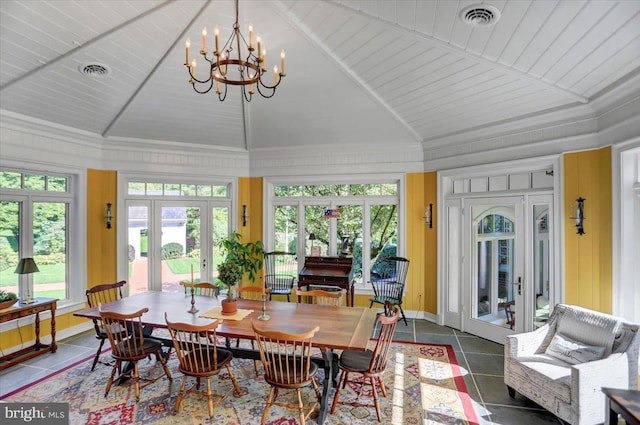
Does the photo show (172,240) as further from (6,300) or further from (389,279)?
(389,279)

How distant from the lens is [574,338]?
341 centimetres

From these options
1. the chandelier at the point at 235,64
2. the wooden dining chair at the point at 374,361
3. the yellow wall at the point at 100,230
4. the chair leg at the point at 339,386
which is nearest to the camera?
the chandelier at the point at 235,64

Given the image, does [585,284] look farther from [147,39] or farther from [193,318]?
[147,39]

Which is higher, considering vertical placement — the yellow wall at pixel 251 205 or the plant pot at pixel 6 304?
the yellow wall at pixel 251 205

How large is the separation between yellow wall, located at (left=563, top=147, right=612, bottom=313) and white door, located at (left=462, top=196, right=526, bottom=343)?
615 millimetres

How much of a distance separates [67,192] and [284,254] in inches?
141

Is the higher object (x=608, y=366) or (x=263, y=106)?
(x=263, y=106)

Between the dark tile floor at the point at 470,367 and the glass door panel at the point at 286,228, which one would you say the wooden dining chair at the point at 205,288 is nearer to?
the dark tile floor at the point at 470,367

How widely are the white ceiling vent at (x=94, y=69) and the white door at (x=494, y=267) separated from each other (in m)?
5.14

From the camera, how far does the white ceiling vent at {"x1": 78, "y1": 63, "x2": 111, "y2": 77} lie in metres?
4.01

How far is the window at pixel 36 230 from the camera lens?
15.3 feet

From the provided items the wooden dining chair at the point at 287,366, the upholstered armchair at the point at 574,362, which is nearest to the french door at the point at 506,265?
the upholstered armchair at the point at 574,362

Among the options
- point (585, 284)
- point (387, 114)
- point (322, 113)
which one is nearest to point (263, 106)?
point (322, 113)

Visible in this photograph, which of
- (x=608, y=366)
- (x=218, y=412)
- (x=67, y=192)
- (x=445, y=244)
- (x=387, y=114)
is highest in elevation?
(x=387, y=114)
